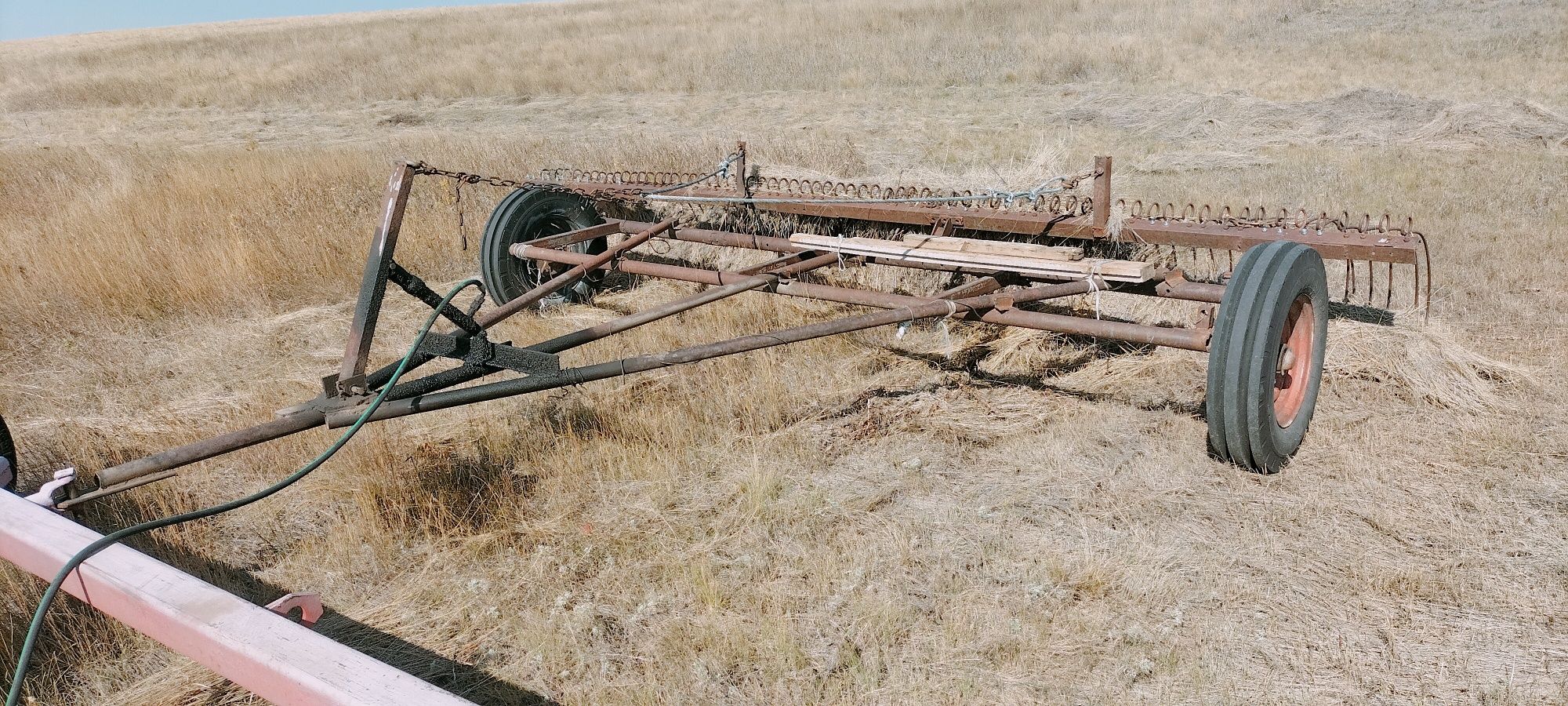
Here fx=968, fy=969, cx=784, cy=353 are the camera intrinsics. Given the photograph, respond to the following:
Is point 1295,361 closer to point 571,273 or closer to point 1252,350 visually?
point 1252,350

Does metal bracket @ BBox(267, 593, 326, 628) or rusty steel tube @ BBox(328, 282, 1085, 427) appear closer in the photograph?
metal bracket @ BBox(267, 593, 326, 628)

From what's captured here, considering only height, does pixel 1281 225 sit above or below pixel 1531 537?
above

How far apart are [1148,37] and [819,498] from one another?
63.2 feet

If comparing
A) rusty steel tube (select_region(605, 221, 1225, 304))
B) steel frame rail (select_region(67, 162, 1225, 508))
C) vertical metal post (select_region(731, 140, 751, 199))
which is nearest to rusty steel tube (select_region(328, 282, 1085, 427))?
steel frame rail (select_region(67, 162, 1225, 508))

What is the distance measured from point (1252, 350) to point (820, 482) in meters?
1.76

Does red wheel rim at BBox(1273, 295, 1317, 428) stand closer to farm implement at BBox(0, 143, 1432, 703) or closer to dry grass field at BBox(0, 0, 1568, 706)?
farm implement at BBox(0, 143, 1432, 703)

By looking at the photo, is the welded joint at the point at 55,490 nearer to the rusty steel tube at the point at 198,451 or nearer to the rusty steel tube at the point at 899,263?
the rusty steel tube at the point at 198,451

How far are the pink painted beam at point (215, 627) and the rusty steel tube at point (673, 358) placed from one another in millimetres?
833

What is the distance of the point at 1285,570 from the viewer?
10.9 ft

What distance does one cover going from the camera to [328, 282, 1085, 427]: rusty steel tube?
3.23 meters

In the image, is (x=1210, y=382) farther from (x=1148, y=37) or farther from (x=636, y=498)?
(x=1148, y=37)

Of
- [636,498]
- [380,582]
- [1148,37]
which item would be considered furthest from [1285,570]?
[1148,37]

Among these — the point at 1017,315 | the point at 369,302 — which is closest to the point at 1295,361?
the point at 1017,315

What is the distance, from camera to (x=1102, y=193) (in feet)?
15.9
